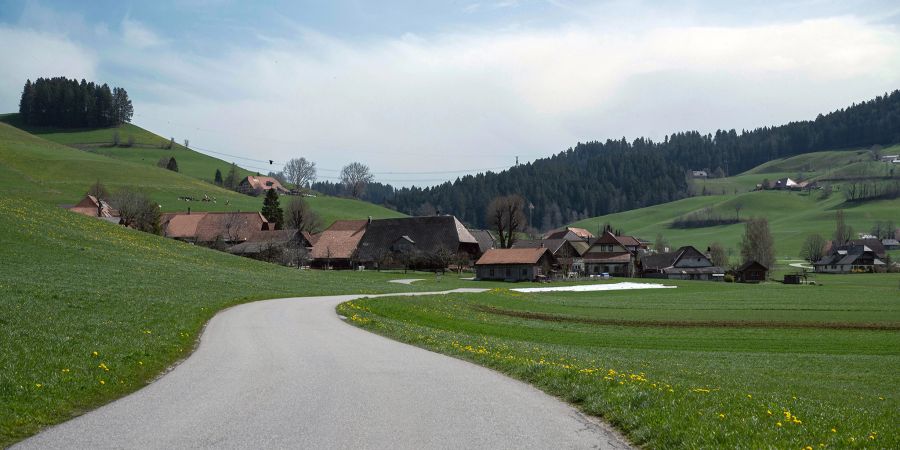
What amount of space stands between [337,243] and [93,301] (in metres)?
90.8

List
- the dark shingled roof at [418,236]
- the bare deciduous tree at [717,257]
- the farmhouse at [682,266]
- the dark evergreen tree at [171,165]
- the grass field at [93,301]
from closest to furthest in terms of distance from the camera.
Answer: the grass field at [93,301], the dark shingled roof at [418,236], the farmhouse at [682,266], the bare deciduous tree at [717,257], the dark evergreen tree at [171,165]

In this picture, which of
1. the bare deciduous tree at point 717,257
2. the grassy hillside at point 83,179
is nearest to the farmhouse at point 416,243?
the grassy hillside at point 83,179

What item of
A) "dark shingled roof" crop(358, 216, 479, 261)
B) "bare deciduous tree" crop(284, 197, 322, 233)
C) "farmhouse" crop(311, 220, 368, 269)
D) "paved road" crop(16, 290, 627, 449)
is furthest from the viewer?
"bare deciduous tree" crop(284, 197, 322, 233)

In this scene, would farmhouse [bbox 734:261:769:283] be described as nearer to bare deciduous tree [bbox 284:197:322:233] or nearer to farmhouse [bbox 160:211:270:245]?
bare deciduous tree [bbox 284:197:322:233]

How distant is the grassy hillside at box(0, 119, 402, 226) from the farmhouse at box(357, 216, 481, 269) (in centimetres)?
3612

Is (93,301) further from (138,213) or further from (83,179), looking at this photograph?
→ (83,179)

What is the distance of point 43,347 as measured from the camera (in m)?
16.3

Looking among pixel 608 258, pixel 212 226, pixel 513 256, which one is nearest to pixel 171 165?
pixel 212 226

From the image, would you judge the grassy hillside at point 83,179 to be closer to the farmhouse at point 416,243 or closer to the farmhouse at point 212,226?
the farmhouse at point 212,226

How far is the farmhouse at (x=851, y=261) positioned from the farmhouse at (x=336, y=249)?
10073 cm

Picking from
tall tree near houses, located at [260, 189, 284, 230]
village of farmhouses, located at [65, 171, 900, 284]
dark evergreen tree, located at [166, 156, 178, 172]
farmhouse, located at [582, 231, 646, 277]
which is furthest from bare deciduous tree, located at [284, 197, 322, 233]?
dark evergreen tree, located at [166, 156, 178, 172]

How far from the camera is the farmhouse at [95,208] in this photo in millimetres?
105812

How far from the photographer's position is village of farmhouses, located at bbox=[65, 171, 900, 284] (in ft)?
331

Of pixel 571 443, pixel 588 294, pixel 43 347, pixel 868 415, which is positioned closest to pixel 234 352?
pixel 43 347
